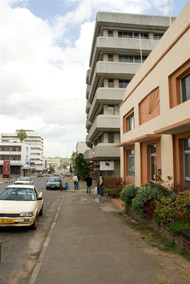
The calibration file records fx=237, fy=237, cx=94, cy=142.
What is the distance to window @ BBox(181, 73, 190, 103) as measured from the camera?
29.9 ft

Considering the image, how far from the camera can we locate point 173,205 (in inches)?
269

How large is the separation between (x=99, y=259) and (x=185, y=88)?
707cm

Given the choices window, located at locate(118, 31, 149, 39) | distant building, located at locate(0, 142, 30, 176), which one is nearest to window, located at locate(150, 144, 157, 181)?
window, located at locate(118, 31, 149, 39)

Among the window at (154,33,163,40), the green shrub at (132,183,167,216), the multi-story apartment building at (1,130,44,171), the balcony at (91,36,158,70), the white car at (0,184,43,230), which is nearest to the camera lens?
the white car at (0,184,43,230)

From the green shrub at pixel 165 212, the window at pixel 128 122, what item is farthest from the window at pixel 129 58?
the green shrub at pixel 165 212

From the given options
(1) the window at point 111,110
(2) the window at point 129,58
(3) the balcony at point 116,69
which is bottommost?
(1) the window at point 111,110

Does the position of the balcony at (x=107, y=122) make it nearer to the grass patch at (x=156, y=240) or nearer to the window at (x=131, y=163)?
the window at (x=131, y=163)

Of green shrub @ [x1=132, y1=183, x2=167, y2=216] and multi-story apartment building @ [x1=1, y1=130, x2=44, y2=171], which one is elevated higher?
multi-story apartment building @ [x1=1, y1=130, x2=44, y2=171]

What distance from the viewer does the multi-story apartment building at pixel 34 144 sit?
112 meters

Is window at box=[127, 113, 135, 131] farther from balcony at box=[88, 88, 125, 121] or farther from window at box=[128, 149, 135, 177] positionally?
balcony at box=[88, 88, 125, 121]

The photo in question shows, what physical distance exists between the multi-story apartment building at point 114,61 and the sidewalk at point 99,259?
18657 millimetres

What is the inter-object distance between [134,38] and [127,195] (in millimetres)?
24507

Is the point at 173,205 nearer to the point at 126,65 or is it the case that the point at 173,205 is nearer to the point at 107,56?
the point at 126,65

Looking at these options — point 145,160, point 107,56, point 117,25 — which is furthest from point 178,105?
point 117,25
